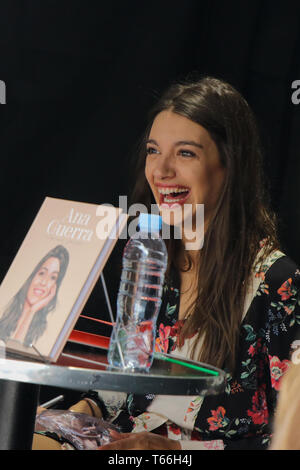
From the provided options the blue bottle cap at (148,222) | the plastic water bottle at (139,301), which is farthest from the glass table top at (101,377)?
the blue bottle cap at (148,222)

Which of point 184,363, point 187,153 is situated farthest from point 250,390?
point 187,153

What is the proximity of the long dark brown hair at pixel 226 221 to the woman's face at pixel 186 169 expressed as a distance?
0.03 m

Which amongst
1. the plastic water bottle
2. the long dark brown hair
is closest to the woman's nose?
the long dark brown hair

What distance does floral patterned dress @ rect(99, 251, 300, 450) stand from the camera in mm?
1755

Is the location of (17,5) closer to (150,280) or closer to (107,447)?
(150,280)

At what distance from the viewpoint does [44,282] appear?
126cm

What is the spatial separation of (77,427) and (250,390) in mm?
437

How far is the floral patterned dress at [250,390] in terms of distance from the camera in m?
1.75

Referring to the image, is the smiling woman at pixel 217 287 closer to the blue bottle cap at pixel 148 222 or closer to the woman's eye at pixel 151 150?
the woman's eye at pixel 151 150

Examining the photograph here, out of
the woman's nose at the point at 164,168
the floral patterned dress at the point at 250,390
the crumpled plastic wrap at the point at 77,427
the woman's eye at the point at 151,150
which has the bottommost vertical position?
the crumpled plastic wrap at the point at 77,427

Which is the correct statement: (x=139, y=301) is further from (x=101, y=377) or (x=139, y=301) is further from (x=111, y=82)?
(x=111, y=82)

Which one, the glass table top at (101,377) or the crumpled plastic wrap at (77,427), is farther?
the crumpled plastic wrap at (77,427)

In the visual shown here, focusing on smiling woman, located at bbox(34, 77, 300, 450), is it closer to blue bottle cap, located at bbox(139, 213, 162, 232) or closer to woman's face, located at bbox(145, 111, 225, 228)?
woman's face, located at bbox(145, 111, 225, 228)

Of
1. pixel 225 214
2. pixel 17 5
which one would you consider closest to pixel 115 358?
pixel 225 214
